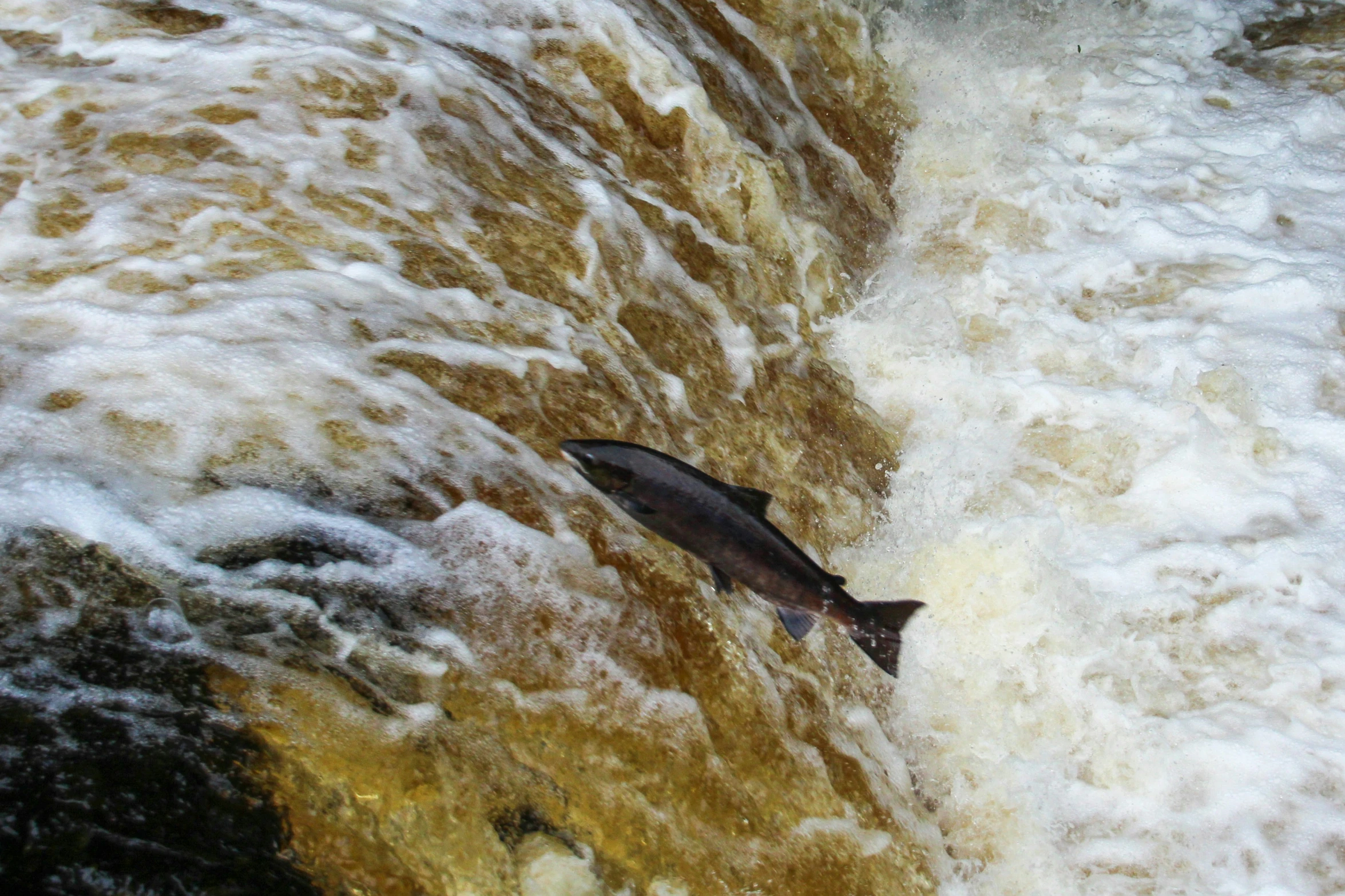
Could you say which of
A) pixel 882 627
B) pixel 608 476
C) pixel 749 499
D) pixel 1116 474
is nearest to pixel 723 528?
pixel 749 499

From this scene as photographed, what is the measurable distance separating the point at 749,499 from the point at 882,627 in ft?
1.94

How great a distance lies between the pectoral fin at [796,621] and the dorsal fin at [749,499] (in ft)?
0.97

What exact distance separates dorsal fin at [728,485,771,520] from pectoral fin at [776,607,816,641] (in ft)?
A: 0.97

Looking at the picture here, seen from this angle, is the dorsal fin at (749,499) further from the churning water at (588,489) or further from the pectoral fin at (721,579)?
the churning water at (588,489)

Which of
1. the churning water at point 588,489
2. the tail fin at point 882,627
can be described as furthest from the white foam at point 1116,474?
the tail fin at point 882,627

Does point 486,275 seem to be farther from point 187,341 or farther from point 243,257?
point 187,341

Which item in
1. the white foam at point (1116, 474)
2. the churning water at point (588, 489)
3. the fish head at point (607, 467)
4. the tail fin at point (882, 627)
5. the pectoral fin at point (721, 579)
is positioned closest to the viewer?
the churning water at point (588, 489)

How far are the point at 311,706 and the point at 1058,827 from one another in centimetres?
257

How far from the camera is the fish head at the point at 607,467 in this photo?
271 centimetres

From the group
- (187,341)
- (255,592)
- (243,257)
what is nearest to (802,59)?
(243,257)

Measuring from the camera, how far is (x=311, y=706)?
2492 mm

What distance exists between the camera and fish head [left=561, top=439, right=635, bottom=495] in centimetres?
271

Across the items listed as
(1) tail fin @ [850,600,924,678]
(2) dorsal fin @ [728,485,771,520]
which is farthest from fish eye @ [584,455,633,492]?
(1) tail fin @ [850,600,924,678]

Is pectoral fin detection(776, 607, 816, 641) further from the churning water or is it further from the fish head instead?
the fish head
